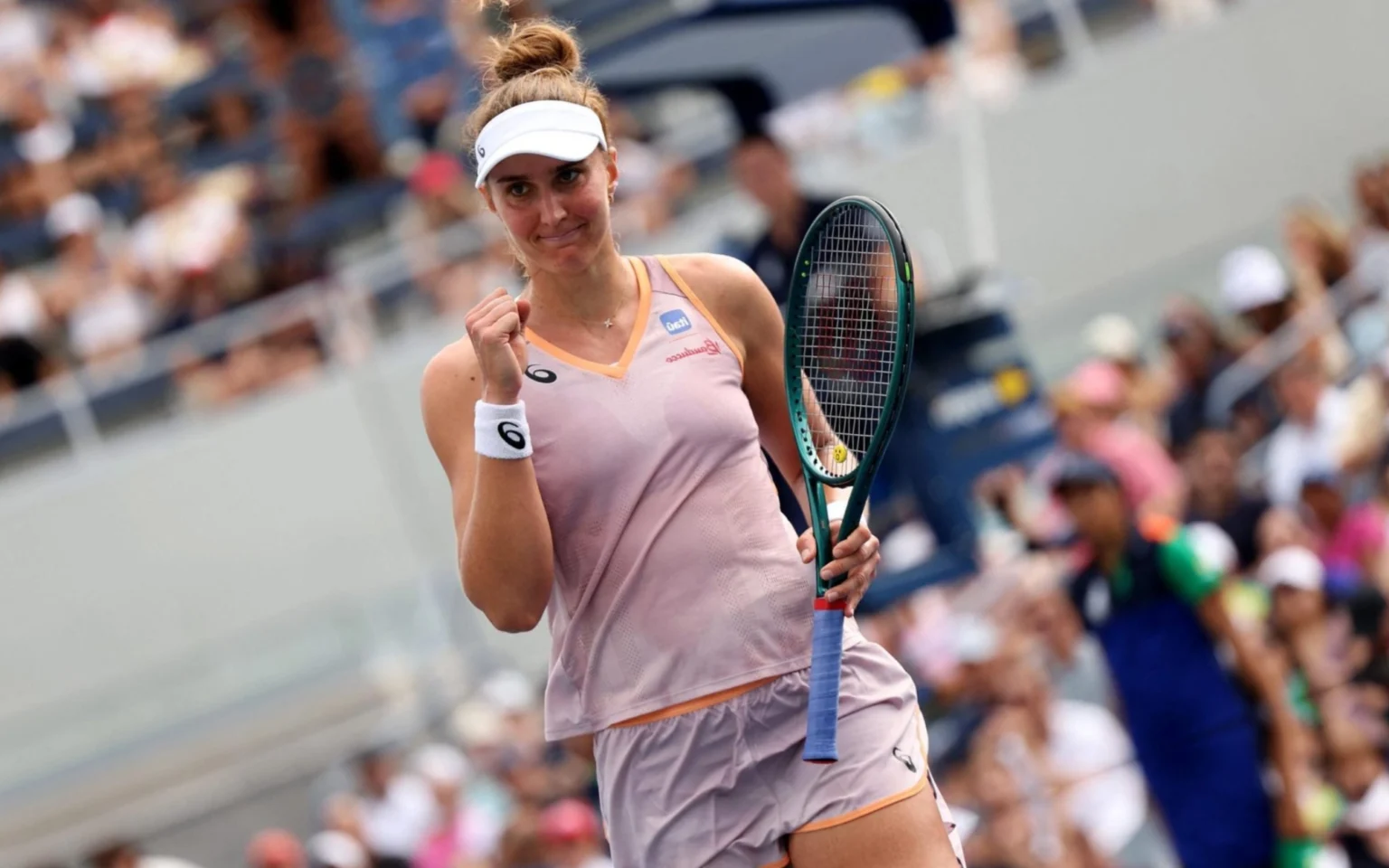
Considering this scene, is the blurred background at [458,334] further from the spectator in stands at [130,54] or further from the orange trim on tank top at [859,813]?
the orange trim on tank top at [859,813]

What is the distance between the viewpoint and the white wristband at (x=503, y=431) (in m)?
2.93

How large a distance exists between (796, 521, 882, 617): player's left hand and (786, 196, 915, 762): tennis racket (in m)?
0.02

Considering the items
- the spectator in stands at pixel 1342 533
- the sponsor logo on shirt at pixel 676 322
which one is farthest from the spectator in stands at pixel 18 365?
the sponsor logo on shirt at pixel 676 322

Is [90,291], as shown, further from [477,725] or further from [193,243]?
[477,725]

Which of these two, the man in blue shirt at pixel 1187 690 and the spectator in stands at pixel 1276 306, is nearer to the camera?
the man in blue shirt at pixel 1187 690

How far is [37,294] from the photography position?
12000mm

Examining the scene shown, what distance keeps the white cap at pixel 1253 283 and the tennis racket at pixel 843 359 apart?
16.3 ft

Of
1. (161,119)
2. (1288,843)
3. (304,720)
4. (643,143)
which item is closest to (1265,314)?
(1288,843)

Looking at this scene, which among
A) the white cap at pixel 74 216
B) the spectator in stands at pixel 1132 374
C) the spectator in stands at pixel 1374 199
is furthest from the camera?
the white cap at pixel 74 216

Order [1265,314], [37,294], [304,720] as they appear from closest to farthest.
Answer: [1265,314] → [304,720] → [37,294]

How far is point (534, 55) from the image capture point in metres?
3.26

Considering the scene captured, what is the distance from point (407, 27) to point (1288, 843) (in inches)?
302

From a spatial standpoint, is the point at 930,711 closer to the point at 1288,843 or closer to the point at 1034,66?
the point at 1288,843

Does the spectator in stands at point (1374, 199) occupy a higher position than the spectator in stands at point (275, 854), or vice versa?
the spectator in stands at point (1374, 199)
